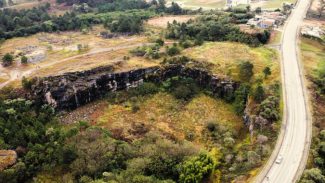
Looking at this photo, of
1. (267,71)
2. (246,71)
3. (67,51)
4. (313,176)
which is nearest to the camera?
(313,176)

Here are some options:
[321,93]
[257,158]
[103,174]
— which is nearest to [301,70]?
[321,93]

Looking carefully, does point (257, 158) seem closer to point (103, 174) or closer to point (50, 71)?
point (103, 174)

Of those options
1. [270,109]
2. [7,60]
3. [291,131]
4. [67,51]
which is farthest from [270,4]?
[7,60]

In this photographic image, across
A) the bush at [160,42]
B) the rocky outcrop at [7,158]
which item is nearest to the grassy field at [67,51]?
the bush at [160,42]

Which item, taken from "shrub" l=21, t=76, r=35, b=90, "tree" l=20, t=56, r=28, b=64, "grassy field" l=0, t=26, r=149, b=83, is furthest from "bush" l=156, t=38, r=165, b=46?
"shrub" l=21, t=76, r=35, b=90

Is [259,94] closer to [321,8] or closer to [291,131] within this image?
[291,131]

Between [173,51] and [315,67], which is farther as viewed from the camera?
[173,51]

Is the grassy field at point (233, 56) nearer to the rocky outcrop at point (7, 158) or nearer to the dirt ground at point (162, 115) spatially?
the dirt ground at point (162, 115)
